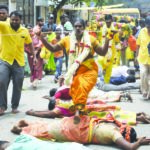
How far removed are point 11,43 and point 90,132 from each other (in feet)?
8.87

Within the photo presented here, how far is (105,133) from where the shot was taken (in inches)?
251

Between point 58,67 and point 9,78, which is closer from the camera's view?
point 9,78

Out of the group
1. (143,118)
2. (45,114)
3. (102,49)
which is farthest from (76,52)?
(143,118)

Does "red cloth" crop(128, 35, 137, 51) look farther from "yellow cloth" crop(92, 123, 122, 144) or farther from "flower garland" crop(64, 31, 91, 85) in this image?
"yellow cloth" crop(92, 123, 122, 144)

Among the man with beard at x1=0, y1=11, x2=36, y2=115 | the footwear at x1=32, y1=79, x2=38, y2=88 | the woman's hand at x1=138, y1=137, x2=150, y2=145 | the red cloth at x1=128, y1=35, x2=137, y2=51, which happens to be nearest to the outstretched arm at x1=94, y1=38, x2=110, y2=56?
the woman's hand at x1=138, y1=137, x2=150, y2=145

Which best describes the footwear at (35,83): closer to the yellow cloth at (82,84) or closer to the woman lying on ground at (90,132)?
the yellow cloth at (82,84)

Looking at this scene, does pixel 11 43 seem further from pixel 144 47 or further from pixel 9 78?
pixel 144 47

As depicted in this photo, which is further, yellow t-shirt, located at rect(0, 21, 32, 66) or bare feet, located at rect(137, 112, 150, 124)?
yellow t-shirt, located at rect(0, 21, 32, 66)

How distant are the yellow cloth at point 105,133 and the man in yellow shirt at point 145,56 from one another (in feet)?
12.4

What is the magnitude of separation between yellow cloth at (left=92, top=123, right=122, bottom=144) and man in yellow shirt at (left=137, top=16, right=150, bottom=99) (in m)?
3.77

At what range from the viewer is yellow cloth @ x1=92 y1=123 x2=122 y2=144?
632 cm

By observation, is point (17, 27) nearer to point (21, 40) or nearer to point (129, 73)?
point (21, 40)

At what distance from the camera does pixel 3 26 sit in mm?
8391

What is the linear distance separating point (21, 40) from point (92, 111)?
6.25ft
